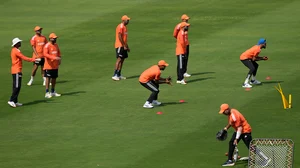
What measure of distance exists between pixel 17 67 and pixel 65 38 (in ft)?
35.9

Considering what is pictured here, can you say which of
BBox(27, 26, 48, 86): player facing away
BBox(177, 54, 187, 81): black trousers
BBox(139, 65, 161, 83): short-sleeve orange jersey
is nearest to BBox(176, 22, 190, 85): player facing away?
BBox(177, 54, 187, 81): black trousers

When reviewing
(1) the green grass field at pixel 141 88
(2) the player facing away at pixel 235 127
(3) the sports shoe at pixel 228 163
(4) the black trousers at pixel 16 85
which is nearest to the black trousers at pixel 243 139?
(2) the player facing away at pixel 235 127

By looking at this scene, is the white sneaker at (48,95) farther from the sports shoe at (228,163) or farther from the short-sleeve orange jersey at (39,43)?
the sports shoe at (228,163)

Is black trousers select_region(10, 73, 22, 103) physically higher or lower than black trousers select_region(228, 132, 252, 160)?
lower

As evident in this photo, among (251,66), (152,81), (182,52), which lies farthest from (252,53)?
(152,81)

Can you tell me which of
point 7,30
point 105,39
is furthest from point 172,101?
point 7,30

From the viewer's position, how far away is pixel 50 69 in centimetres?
3081

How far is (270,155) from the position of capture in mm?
23203

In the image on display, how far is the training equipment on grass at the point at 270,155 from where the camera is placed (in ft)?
74.3

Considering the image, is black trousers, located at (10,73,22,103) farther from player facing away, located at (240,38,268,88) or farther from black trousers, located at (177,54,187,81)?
player facing away, located at (240,38,268,88)

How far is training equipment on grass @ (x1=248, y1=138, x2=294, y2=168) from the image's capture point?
22.6 metres

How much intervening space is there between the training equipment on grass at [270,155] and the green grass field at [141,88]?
120cm

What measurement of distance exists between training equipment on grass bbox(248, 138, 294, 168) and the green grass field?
1196 mm

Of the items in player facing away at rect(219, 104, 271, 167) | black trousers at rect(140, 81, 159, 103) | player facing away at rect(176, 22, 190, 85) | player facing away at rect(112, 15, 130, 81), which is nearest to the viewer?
player facing away at rect(219, 104, 271, 167)
